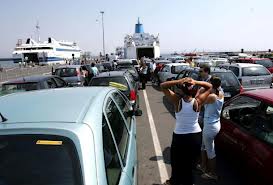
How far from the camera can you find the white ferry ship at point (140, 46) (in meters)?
47.1

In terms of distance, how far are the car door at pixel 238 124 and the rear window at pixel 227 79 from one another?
500 centimetres

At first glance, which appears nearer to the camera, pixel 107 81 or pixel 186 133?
pixel 186 133

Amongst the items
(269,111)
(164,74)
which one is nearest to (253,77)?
(164,74)

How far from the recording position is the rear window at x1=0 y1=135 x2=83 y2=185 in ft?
7.84

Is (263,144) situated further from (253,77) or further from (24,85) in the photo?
(253,77)

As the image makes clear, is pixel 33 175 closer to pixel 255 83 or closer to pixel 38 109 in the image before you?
pixel 38 109

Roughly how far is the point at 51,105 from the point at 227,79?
9150 mm

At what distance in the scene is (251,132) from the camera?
5059mm

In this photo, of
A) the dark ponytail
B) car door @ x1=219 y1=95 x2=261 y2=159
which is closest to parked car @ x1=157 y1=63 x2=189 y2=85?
car door @ x1=219 y1=95 x2=261 y2=159

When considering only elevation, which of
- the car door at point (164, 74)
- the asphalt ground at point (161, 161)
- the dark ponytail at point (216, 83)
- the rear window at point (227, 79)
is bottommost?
the asphalt ground at point (161, 161)

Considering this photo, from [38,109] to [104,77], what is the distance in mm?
7524

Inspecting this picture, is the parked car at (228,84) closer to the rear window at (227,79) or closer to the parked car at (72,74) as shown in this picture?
the rear window at (227,79)

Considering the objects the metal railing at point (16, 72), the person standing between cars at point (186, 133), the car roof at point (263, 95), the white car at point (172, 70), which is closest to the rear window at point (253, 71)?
the white car at point (172, 70)

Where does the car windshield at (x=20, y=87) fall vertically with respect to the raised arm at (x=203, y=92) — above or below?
below
